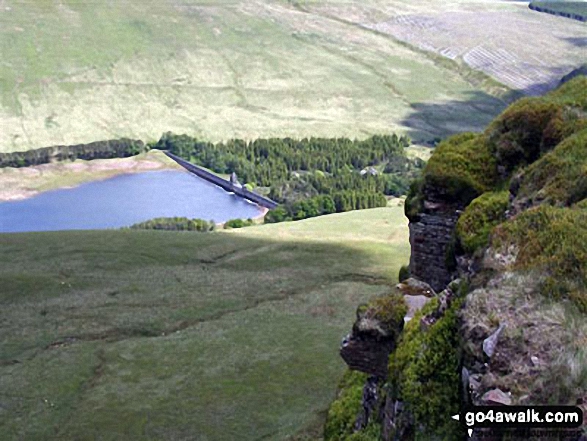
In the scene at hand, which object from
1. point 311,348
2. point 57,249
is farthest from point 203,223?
point 311,348

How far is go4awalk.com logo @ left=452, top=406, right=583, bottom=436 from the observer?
11617mm

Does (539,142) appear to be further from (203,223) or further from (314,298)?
(203,223)

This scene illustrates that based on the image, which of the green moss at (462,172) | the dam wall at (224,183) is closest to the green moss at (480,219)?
the green moss at (462,172)

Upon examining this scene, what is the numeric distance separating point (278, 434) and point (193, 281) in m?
26.4

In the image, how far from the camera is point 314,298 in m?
47.4

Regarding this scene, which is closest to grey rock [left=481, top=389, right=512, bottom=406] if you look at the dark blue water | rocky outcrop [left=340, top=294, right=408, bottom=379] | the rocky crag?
the rocky crag

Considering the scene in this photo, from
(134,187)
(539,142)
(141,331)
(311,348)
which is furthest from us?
(134,187)

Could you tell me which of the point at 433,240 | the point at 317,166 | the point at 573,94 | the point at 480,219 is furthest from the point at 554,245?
the point at 317,166

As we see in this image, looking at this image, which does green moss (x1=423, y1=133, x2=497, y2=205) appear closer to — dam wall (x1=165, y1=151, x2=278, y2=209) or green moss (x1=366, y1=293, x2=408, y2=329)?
green moss (x1=366, y1=293, x2=408, y2=329)

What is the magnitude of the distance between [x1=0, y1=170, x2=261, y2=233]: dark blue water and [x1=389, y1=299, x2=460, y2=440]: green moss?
115285 millimetres

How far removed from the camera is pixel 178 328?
4347cm

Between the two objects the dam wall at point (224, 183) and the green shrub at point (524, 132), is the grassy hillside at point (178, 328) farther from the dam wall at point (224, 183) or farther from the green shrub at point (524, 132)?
the dam wall at point (224, 183)

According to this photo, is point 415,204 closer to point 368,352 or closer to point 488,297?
point 368,352

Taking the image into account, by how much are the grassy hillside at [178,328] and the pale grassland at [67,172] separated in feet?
347
